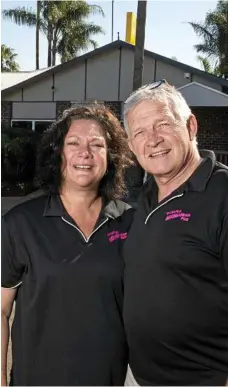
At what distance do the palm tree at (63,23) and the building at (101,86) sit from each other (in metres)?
9.90

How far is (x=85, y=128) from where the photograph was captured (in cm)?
235

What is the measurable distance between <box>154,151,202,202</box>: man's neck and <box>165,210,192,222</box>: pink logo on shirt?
0.59 feet

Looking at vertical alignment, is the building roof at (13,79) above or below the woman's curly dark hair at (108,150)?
above

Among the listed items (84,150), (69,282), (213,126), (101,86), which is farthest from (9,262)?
(101,86)

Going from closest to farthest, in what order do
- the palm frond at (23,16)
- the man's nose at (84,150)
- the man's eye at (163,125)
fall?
1. the man's eye at (163,125)
2. the man's nose at (84,150)
3. the palm frond at (23,16)

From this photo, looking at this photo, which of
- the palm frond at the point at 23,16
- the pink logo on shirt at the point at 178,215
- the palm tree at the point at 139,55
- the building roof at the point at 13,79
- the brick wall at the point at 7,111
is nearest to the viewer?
the pink logo on shirt at the point at 178,215

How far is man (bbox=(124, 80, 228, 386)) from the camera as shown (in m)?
1.86

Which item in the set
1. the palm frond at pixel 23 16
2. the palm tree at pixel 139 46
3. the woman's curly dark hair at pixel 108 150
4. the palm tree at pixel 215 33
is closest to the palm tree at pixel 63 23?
the palm frond at pixel 23 16

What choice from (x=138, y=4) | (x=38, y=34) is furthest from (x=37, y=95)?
(x=38, y=34)

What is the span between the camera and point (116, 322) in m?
2.12

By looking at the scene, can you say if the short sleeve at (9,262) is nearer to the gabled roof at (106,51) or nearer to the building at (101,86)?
the building at (101,86)

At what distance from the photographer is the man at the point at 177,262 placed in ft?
6.11

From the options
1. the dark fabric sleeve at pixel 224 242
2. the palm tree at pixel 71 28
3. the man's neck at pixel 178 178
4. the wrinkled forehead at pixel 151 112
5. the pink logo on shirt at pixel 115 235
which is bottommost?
the pink logo on shirt at pixel 115 235

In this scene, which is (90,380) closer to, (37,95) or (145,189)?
(145,189)
